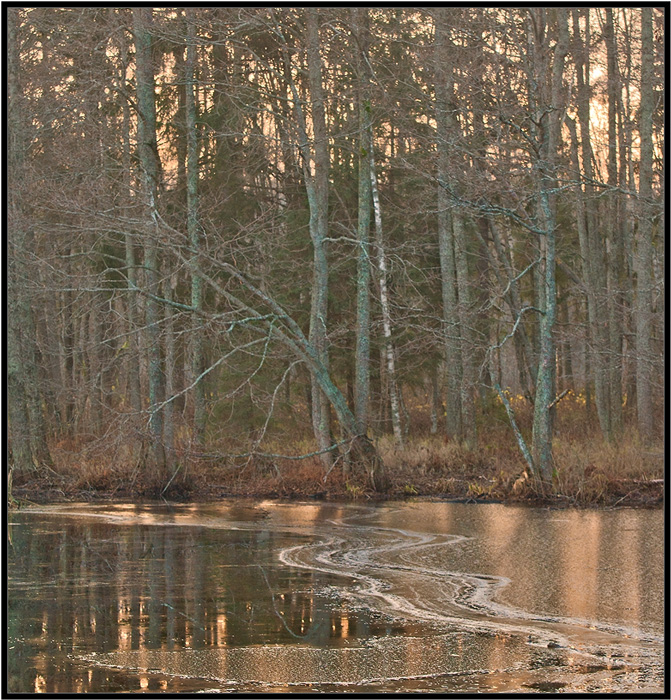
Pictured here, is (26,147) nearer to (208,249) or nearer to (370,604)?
(208,249)

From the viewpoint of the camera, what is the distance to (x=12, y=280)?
2119 centimetres

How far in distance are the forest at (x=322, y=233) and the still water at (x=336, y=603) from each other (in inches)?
142

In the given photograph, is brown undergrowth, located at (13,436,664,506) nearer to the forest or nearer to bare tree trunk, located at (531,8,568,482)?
the forest

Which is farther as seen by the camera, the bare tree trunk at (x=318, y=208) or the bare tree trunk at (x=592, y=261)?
the bare tree trunk at (x=592, y=261)

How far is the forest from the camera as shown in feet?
60.6

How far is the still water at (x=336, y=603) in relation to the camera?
708cm

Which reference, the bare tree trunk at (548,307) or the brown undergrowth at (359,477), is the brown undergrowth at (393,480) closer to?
the brown undergrowth at (359,477)

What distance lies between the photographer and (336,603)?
966 cm

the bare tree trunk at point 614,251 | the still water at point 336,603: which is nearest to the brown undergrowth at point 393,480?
the still water at point 336,603

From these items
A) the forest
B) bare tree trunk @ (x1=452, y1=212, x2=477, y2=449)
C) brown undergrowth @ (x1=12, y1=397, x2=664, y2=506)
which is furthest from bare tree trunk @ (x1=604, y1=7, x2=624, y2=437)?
bare tree trunk @ (x1=452, y1=212, x2=477, y2=449)

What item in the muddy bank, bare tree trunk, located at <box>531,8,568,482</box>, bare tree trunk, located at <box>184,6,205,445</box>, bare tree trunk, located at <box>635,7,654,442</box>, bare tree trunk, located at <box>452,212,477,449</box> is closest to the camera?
the muddy bank

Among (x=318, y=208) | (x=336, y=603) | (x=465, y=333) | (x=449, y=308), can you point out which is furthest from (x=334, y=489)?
(x=336, y=603)

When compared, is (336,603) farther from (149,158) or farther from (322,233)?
(149,158)

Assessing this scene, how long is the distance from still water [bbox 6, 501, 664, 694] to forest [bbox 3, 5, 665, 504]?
11.9 ft
